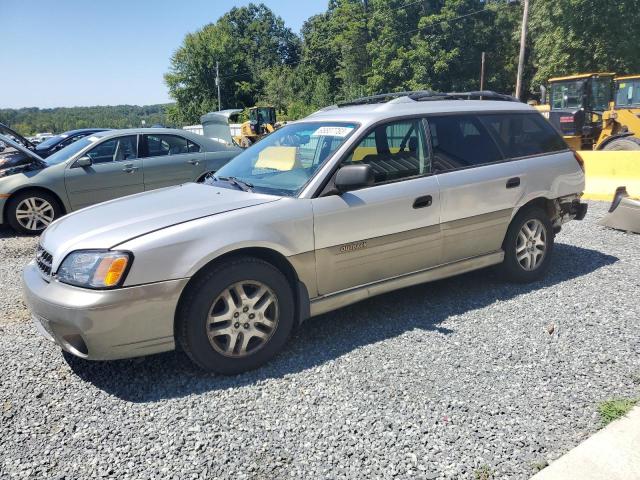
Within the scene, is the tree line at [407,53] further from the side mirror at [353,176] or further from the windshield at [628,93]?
the side mirror at [353,176]

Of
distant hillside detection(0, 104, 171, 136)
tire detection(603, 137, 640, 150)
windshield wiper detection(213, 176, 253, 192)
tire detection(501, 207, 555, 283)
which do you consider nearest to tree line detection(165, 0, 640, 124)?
distant hillside detection(0, 104, 171, 136)

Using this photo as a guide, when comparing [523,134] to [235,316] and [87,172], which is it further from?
[87,172]

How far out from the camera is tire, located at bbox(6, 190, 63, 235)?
303 inches

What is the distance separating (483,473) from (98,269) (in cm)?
231

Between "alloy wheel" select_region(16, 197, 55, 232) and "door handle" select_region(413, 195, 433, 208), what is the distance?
6231 mm

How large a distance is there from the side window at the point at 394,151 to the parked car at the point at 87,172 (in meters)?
4.41

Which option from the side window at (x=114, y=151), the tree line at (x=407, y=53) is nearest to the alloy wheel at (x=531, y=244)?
the side window at (x=114, y=151)

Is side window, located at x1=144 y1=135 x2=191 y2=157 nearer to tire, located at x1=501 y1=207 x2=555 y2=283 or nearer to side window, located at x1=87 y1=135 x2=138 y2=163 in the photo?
Answer: side window, located at x1=87 y1=135 x2=138 y2=163

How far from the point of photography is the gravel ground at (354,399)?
2.44 meters

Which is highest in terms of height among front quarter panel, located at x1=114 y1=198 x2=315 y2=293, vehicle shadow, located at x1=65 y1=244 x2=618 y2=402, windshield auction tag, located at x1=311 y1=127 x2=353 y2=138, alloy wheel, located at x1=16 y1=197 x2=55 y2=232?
windshield auction tag, located at x1=311 y1=127 x2=353 y2=138

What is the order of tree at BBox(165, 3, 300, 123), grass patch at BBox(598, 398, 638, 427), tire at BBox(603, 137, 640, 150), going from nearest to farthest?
1. grass patch at BBox(598, 398, 638, 427)
2. tire at BBox(603, 137, 640, 150)
3. tree at BBox(165, 3, 300, 123)

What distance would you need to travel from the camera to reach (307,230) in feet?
11.2

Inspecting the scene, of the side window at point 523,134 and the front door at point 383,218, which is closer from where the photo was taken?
the front door at point 383,218

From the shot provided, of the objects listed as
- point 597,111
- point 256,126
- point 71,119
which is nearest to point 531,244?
point 597,111
